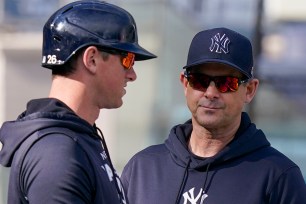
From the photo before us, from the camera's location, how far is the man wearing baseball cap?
139 inches

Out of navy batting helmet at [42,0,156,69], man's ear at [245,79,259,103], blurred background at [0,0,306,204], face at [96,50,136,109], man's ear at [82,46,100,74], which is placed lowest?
blurred background at [0,0,306,204]

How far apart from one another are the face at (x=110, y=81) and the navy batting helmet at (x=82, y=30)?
48mm

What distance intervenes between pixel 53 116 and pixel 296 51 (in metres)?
14.0

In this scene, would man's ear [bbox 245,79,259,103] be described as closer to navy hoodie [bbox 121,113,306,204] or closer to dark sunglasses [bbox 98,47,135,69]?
navy hoodie [bbox 121,113,306,204]

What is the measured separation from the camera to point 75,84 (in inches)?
104

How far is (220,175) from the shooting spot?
3.59m

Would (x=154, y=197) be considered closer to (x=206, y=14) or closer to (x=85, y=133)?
(x=85, y=133)

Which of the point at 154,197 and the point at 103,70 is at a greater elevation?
the point at 103,70

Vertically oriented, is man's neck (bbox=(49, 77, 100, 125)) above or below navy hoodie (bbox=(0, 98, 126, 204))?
above

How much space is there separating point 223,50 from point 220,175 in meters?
0.52

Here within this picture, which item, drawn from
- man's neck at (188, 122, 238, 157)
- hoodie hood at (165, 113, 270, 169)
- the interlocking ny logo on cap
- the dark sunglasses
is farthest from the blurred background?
the dark sunglasses

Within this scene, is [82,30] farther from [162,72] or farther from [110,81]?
[162,72]

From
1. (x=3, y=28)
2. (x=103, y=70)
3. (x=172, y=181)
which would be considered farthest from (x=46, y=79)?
(x=103, y=70)

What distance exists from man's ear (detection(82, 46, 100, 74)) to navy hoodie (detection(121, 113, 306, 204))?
106 centimetres
